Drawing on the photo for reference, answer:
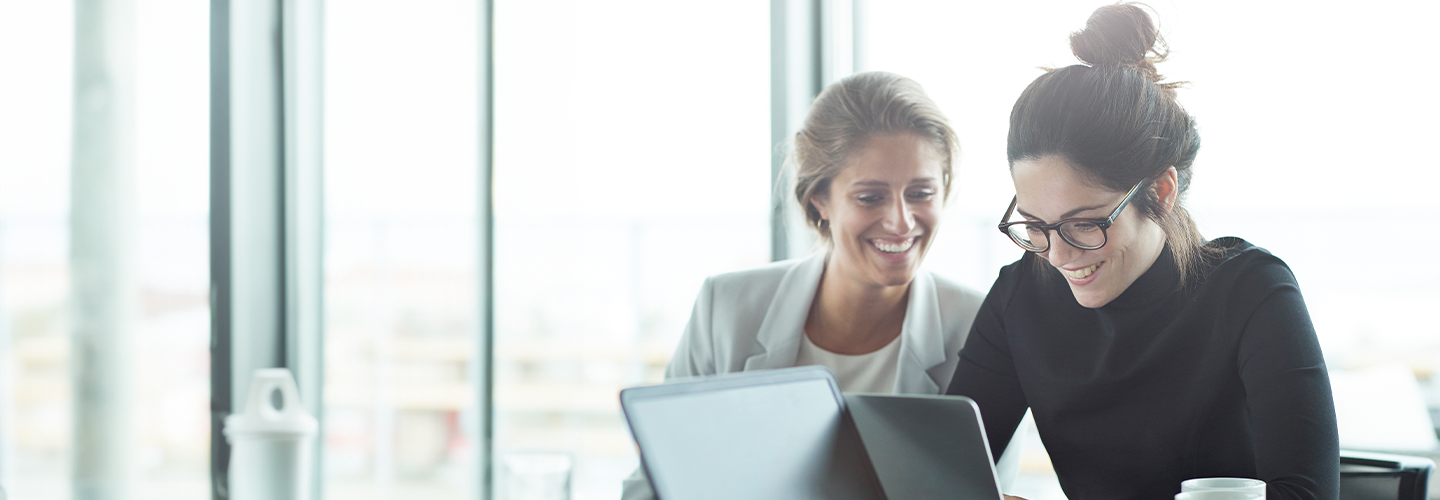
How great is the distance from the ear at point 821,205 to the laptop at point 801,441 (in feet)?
2.65

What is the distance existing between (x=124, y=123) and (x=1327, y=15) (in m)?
2.53

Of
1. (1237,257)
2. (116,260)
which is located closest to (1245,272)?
(1237,257)

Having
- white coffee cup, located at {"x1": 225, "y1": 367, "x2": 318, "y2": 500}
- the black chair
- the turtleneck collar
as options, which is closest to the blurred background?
the turtleneck collar

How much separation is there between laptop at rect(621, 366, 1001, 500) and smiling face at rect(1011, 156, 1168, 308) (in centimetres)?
38

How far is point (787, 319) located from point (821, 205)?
0.21 metres

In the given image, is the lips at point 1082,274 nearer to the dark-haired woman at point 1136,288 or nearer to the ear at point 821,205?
the dark-haired woman at point 1136,288

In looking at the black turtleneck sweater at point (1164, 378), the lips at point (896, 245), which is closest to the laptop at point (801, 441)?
the black turtleneck sweater at point (1164, 378)

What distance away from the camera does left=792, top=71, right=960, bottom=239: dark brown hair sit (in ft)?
5.21

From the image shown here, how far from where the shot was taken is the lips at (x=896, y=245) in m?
1.57

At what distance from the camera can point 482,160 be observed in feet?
8.00

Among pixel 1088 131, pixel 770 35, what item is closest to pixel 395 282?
pixel 770 35

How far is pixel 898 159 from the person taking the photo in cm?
157

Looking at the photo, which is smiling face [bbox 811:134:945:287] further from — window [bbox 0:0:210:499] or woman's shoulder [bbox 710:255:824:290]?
window [bbox 0:0:210:499]

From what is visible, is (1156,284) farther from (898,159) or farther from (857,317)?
(857,317)
